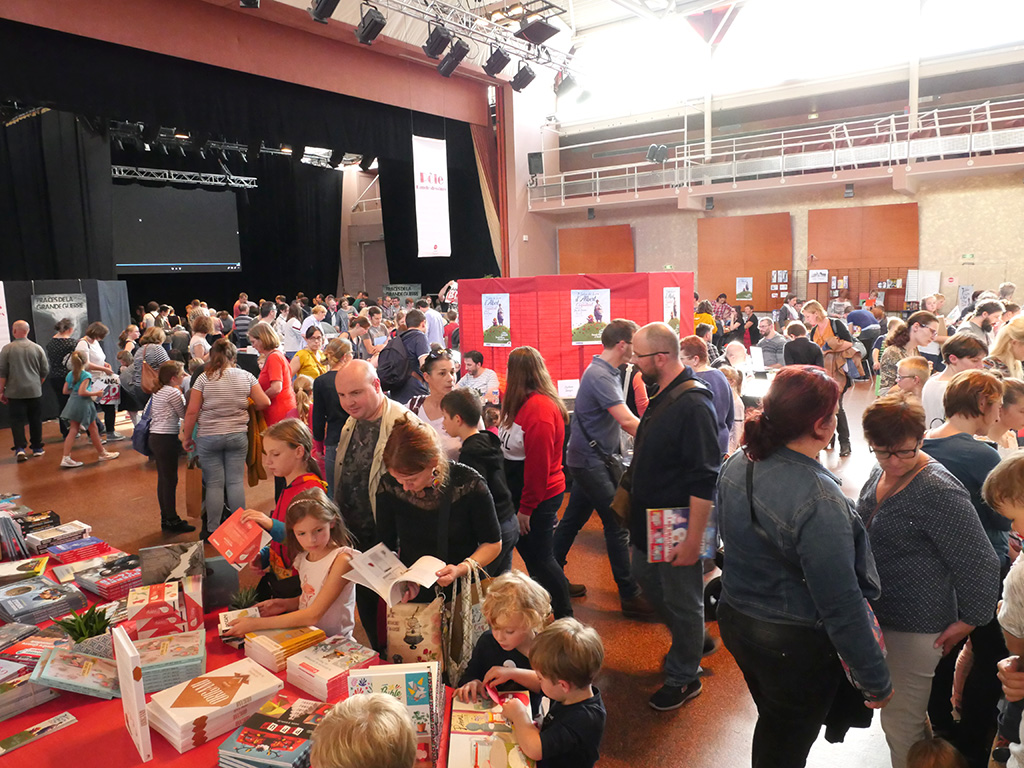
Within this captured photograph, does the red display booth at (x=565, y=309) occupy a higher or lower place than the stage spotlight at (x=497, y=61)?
lower

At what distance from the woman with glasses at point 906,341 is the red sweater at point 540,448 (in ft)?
10.3

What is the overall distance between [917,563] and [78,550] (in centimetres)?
315

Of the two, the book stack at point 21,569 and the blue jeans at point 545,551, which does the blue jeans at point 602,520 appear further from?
the book stack at point 21,569

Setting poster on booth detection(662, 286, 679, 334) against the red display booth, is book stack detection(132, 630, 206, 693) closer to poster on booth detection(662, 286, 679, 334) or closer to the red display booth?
the red display booth

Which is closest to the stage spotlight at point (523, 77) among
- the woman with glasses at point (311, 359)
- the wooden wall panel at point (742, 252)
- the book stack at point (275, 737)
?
the wooden wall panel at point (742, 252)

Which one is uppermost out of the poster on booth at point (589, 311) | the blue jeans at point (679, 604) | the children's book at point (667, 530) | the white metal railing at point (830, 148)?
the white metal railing at point (830, 148)

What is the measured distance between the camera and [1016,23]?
13.2 m

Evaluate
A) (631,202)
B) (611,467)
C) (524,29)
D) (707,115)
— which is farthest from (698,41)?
(611,467)

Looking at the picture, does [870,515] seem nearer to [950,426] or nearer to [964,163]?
[950,426]

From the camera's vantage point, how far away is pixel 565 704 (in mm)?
1668

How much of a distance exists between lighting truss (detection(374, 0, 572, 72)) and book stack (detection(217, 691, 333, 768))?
10.3m

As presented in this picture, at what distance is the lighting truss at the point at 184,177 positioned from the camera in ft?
54.0

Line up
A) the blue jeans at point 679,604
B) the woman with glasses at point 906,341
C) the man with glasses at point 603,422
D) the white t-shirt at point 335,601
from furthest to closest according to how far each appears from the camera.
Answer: the woman with glasses at point 906,341 → the man with glasses at point 603,422 → the blue jeans at point 679,604 → the white t-shirt at point 335,601

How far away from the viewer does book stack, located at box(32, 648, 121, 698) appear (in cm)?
184
